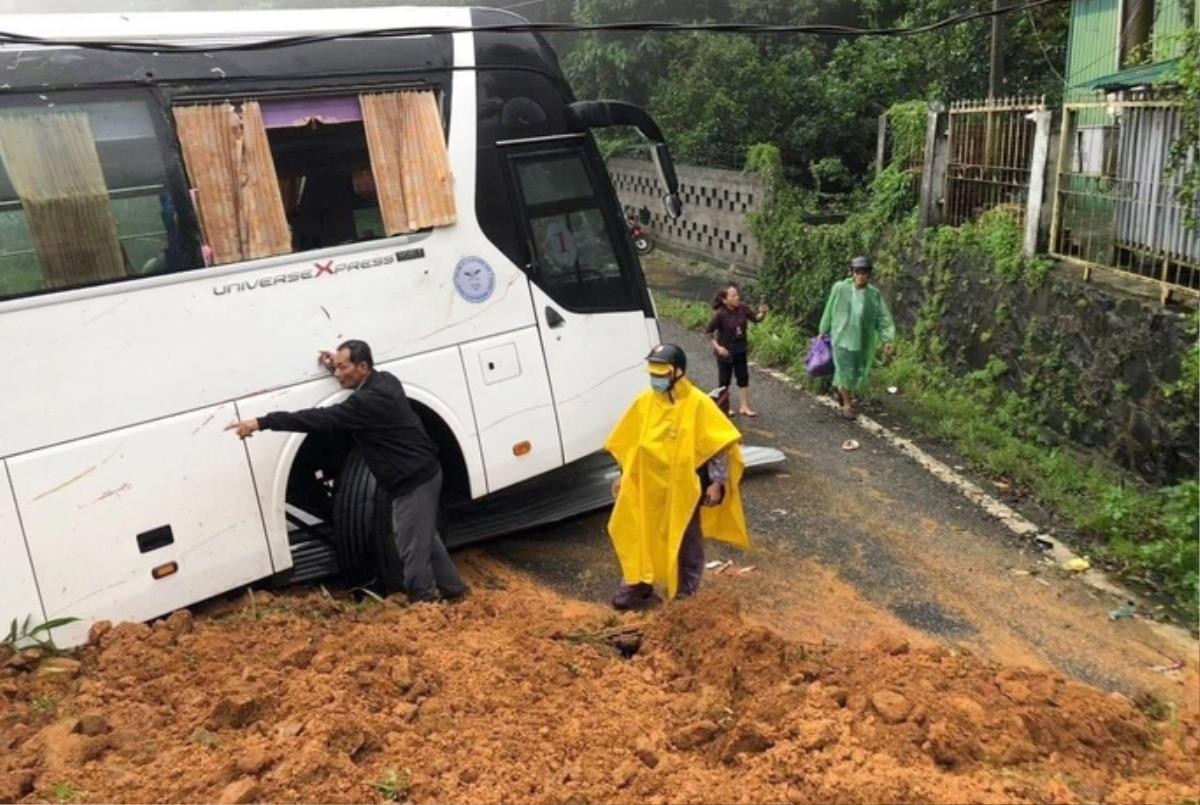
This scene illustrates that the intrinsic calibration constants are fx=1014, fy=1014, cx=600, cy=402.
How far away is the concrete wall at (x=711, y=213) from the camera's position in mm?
15055

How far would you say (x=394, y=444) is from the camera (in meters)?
5.42

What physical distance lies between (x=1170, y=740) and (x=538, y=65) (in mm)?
4979

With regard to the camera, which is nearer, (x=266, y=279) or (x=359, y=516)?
(x=266, y=279)

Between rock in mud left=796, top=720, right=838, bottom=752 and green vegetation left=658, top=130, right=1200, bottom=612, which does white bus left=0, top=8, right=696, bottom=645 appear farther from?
green vegetation left=658, top=130, right=1200, bottom=612

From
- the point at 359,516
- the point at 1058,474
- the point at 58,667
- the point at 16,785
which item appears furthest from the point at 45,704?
the point at 1058,474

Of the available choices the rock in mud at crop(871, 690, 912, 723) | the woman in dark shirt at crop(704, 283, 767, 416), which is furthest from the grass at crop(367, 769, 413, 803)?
the woman in dark shirt at crop(704, 283, 767, 416)

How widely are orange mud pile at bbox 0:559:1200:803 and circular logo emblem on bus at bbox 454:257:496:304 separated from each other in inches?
81.4

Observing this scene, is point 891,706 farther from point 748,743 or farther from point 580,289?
point 580,289

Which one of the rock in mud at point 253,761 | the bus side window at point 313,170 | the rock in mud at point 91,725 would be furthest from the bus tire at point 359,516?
the rock in mud at point 253,761

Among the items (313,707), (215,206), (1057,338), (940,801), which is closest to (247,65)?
(215,206)

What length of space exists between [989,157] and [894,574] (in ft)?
18.0

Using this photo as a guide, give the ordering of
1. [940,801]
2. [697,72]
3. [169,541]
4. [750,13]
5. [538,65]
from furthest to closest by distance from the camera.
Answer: [750,13] → [697,72] → [538,65] → [169,541] → [940,801]

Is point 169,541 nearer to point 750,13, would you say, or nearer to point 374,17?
point 374,17

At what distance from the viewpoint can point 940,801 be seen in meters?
3.26
